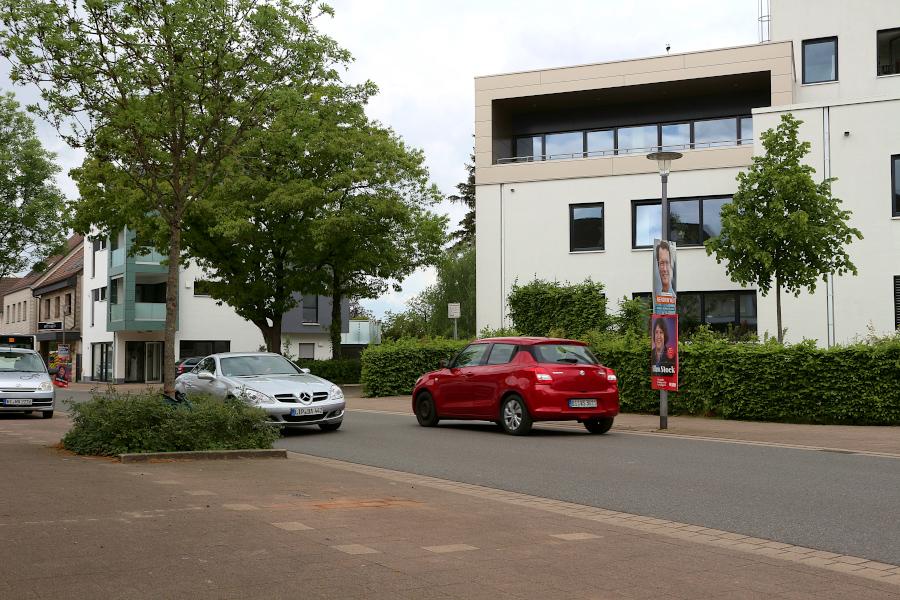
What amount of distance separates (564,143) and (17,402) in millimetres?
20690

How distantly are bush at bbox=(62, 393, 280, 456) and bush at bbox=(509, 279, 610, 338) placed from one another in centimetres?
1786

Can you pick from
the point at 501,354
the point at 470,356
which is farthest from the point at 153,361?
the point at 501,354

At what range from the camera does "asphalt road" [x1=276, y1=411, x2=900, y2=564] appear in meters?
8.15

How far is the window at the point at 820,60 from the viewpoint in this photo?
34.5 meters

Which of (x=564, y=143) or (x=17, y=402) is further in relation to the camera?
(x=564, y=143)

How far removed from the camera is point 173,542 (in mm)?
6578

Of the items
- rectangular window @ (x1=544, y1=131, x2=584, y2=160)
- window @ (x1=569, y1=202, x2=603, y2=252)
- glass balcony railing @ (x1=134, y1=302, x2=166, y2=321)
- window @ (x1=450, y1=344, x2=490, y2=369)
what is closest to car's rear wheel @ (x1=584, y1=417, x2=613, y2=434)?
window @ (x1=450, y1=344, x2=490, y2=369)

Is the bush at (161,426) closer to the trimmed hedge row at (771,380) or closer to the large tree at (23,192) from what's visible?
the trimmed hedge row at (771,380)

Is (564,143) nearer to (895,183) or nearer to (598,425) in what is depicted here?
(895,183)

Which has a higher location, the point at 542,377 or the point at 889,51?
the point at 889,51

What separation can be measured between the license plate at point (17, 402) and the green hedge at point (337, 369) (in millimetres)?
17137

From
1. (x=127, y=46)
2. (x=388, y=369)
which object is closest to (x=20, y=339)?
(x=388, y=369)

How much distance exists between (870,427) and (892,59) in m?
20.1

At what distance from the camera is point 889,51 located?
111 feet
